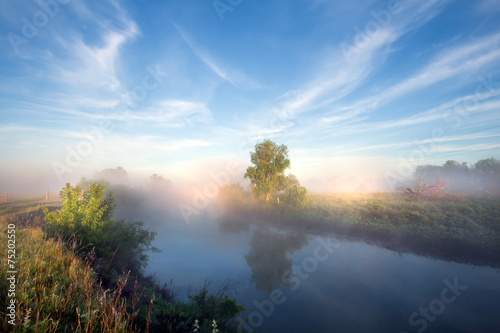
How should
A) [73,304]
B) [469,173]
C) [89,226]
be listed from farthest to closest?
[469,173] < [89,226] < [73,304]

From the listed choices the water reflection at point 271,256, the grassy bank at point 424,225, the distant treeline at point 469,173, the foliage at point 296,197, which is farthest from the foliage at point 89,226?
the distant treeline at point 469,173

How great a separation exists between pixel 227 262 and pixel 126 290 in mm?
7882

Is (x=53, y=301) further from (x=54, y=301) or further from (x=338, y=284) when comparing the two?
(x=338, y=284)

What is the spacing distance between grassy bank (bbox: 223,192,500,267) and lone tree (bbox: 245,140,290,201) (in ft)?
22.3

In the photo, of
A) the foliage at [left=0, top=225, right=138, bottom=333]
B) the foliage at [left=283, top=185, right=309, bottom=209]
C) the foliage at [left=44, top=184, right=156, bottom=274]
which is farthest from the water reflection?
the foliage at [left=0, top=225, right=138, bottom=333]

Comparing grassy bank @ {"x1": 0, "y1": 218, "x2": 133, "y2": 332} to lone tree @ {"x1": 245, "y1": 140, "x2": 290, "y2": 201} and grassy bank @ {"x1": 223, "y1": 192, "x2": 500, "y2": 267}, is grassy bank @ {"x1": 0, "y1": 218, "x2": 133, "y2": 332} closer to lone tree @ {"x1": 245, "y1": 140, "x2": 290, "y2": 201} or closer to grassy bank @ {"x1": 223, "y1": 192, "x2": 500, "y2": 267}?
grassy bank @ {"x1": 223, "y1": 192, "x2": 500, "y2": 267}

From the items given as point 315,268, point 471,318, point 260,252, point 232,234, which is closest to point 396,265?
point 471,318

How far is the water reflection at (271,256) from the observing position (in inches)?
457

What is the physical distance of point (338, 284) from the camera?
11.1 meters

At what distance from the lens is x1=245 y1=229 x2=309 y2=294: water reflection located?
38.1 feet

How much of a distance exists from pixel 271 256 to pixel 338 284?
541 centimetres

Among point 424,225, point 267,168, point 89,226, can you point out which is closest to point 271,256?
point 89,226

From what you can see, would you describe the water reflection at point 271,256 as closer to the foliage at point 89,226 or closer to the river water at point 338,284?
the river water at point 338,284

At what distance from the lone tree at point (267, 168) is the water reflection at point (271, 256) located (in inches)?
422
